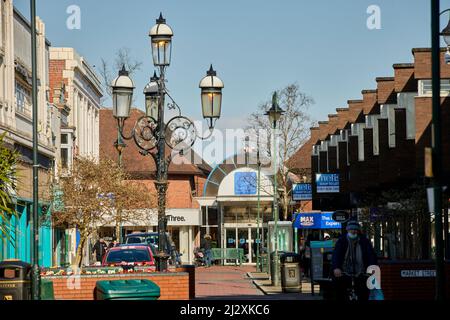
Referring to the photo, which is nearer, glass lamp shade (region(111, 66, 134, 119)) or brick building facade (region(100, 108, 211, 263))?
glass lamp shade (region(111, 66, 134, 119))

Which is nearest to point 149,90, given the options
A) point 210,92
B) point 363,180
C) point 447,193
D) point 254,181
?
point 210,92

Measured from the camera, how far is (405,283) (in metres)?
25.0

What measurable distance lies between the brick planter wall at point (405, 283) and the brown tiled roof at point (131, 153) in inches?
2196

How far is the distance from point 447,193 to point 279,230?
13966mm

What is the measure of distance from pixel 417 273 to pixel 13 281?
9339 millimetres

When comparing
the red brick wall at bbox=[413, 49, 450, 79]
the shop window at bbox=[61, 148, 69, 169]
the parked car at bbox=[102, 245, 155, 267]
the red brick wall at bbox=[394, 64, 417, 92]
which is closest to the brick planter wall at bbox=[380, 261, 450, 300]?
the parked car at bbox=[102, 245, 155, 267]

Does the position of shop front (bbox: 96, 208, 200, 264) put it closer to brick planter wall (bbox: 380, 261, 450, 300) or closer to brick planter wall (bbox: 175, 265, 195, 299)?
brick planter wall (bbox: 175, 265, 195, 299)

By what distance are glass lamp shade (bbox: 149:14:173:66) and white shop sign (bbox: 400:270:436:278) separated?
23.7 ft

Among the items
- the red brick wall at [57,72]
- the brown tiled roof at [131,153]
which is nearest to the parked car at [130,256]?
the red brick wall at [57,72]

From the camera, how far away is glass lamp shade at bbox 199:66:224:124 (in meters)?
25.2

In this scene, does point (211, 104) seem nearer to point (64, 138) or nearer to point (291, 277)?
point (291, 277)

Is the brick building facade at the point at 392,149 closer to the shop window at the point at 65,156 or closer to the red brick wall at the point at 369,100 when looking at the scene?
the red brick wall at the point at 369,100

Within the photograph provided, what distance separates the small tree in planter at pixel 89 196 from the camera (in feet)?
152
